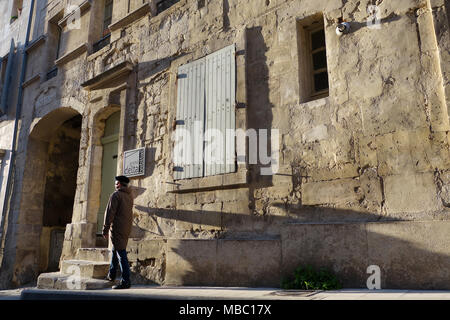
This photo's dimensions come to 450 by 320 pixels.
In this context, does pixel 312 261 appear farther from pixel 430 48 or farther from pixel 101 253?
pixel 101 253

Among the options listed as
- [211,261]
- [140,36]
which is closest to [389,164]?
[211,261]

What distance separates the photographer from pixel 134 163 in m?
6.09

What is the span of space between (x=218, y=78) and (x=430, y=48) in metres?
2.72

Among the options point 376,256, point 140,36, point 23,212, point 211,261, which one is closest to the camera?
point 376,256

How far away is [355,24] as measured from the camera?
14.0 ft

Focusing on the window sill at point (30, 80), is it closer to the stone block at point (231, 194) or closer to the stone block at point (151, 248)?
the stone block at point (151, 248)

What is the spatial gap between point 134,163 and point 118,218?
5.48 ft

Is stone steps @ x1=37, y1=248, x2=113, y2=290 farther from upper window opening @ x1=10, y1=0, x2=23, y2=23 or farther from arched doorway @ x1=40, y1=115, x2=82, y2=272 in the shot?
upper window opening @ x1=10, y1=0, x2=23, y2=23

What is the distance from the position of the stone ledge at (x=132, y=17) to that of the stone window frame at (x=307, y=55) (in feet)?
10.6

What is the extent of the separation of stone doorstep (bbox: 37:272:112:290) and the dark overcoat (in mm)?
542

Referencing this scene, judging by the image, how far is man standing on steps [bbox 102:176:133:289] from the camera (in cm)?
450

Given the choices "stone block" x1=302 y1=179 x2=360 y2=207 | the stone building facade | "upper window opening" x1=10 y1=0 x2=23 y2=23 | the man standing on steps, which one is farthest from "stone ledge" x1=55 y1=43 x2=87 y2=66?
"stone block" x1=302 y1=179 x2=360 y2=207

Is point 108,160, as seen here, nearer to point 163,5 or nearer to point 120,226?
point 120,226

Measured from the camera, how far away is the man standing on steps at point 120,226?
4504mm
